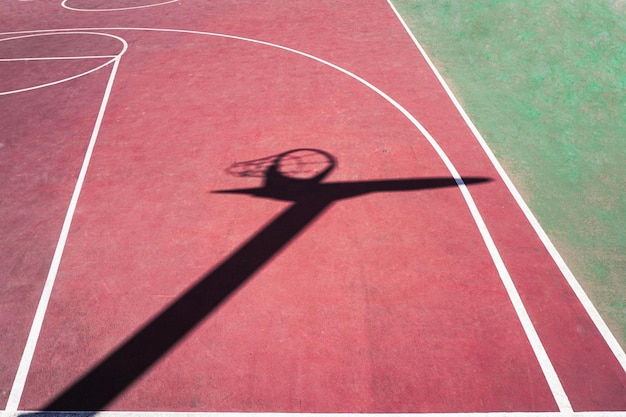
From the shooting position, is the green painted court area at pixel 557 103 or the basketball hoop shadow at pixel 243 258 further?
the green painted court area at pixel 557 103

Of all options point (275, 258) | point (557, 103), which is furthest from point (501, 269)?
point (557, 103)

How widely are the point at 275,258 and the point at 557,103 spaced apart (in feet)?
27.0

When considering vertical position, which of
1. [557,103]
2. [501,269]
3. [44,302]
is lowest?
[44,302]

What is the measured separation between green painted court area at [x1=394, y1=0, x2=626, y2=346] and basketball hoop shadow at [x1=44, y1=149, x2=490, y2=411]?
1612mm

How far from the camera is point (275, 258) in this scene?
7.49 metres

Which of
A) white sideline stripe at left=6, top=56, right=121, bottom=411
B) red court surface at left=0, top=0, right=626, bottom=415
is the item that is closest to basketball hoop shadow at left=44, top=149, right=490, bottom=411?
red court surface at left=0, top=0, right=626, bottom=415

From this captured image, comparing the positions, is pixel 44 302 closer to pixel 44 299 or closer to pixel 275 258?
pixel 44 299

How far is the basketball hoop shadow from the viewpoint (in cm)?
580

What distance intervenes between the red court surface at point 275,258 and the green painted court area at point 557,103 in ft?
1.78

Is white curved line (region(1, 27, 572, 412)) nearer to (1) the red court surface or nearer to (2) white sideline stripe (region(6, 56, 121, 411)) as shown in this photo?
(1) the red court surface

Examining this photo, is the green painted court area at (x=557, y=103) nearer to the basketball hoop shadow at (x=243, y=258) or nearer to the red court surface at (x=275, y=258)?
the red court surface at (x=275, y=258)

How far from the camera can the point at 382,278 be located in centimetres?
709

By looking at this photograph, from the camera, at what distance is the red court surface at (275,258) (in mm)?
5766

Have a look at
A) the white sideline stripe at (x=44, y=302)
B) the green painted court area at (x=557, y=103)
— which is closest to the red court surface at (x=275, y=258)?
the white sideline stripe at (x=44, y=302)
